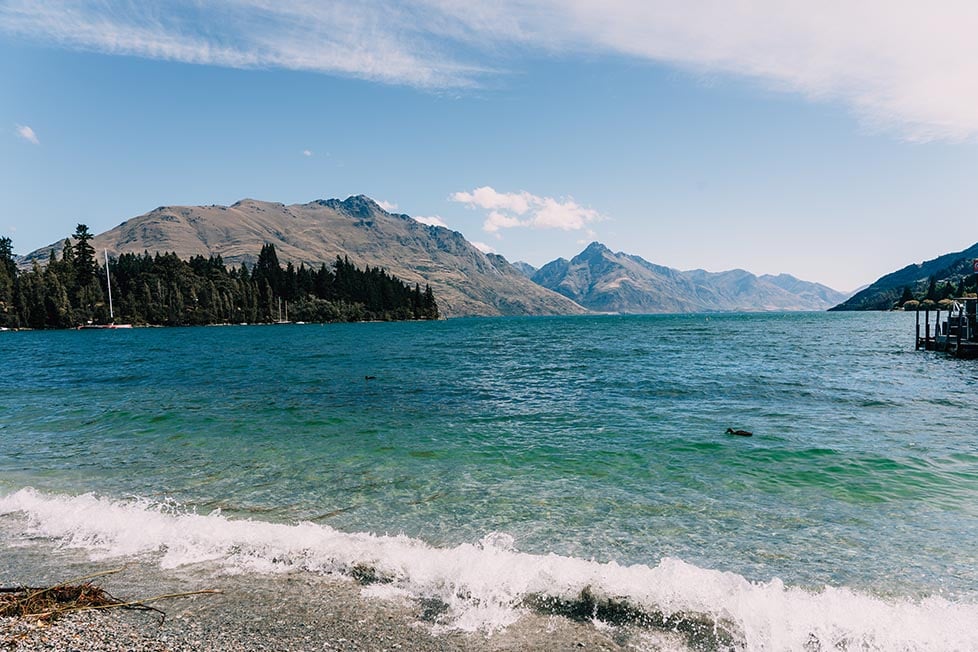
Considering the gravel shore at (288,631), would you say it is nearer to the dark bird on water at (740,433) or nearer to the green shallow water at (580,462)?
the green shallow water at (580,462)

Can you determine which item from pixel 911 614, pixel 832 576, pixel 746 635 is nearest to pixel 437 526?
pixel 746 635

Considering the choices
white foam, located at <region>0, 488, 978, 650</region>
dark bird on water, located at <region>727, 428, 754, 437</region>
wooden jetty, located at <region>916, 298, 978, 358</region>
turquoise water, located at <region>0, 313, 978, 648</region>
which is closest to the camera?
white foam, located at <region>0, 488, 978, 650</region>

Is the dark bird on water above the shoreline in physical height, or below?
below

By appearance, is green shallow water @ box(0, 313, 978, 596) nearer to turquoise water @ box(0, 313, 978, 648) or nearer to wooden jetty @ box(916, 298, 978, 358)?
turquoise water @ box(0, 313, 978, 648)

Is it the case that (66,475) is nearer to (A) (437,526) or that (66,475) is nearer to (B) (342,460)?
(B) (342,460)

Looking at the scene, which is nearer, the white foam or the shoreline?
the shoreline

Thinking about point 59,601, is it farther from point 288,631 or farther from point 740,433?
point 740,433

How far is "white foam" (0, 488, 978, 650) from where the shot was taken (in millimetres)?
8070

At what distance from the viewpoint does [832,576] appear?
1009 cm

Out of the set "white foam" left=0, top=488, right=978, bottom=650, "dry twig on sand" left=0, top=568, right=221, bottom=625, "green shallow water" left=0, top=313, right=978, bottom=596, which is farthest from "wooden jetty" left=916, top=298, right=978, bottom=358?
"dry twig on sand" left=0, top=568, right=221, bottom=625

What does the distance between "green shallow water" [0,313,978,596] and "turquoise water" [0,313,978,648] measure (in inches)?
3.4

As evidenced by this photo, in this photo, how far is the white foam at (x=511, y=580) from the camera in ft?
26.5

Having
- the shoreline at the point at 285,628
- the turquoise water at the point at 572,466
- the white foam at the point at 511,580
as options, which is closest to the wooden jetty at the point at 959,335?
the turquoise water at the point at 572,466

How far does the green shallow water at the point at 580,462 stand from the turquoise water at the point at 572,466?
0.29 ft
